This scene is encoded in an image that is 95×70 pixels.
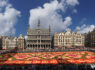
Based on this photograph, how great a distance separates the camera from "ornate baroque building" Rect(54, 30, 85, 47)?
71000 millimetres

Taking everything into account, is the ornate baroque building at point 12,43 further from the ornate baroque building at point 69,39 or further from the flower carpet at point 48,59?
the flower carpet at point 48,59

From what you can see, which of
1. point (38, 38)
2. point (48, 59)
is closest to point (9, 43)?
point (38, 38)

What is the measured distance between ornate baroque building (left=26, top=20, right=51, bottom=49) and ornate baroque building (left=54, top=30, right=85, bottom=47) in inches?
254

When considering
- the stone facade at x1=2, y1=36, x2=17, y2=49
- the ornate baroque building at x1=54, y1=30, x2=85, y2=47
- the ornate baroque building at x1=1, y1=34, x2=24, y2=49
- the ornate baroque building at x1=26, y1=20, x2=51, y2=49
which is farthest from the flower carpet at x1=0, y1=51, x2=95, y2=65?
the stone facade at x1=2, y1=36, x2=17, y2=49

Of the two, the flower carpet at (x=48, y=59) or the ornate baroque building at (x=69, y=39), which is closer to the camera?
the flower carpet at (x=48, y=59)

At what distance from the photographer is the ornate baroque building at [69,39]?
71.0 meters

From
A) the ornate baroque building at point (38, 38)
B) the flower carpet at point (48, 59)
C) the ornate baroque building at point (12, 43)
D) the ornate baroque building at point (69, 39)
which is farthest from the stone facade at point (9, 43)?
the flower carpet at point (48, 59)

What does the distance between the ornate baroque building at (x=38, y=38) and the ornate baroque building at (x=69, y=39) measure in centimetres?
645

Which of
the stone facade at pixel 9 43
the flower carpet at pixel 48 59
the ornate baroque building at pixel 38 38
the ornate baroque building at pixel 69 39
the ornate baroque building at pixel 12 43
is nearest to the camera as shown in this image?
the flower carpet at pixel 48 59

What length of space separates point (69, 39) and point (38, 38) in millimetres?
24312

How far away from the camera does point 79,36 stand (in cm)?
7156

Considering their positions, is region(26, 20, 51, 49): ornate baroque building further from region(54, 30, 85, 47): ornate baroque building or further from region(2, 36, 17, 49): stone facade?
region(2, 36, 17, 49): stone facade

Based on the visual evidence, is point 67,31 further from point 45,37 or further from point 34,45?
point 34,45

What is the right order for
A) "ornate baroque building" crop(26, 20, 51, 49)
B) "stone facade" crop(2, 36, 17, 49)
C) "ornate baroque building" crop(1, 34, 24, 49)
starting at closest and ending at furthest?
"ornate baroque building" crop(26, 20, 51, 49) < "ornate baroque building" crop(1, 34, 24, 49) < "stone facade" crop(2, 36, 17, 49)
